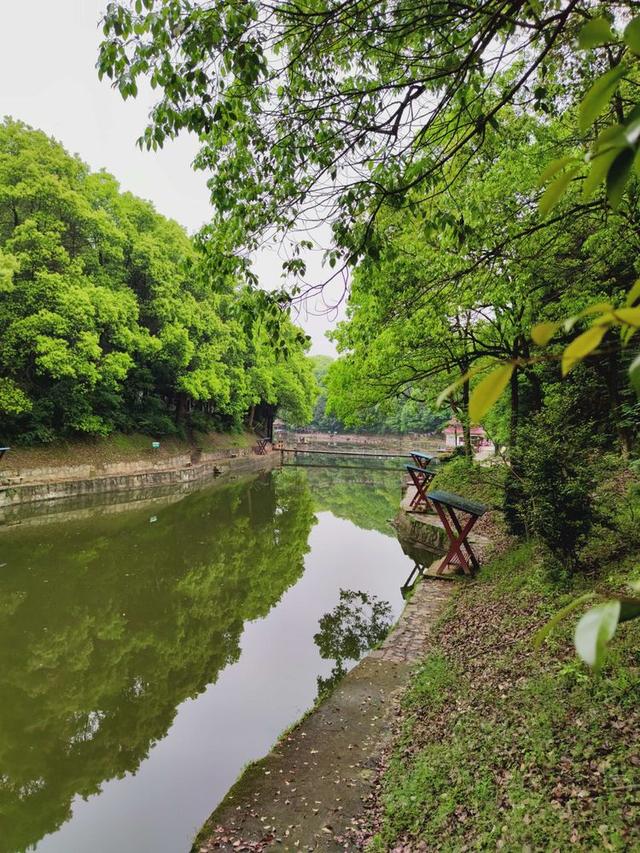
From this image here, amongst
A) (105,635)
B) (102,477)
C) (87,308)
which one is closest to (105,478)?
(102,477)

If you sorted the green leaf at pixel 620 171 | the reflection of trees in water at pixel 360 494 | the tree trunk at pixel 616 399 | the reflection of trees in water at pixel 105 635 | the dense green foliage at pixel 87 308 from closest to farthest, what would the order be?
the green leaf at pixel 620 171, the reflection of trees in water at pixel 105 635, the tree trunk at pixel 616 399, the dense green foliage at pixel 87 308, the reflection of trees in water at pixel 360 494

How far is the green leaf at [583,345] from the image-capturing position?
56 cm

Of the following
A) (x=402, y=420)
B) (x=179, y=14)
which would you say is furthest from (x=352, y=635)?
(x=402, y=420)

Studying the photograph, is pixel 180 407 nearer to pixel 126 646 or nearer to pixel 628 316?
pixel 126 646

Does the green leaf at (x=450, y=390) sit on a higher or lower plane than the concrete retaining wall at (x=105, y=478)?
higher

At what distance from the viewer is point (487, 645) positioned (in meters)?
5.12

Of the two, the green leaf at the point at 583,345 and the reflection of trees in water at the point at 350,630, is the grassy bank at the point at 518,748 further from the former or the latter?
the green leaf at the point at 583,345

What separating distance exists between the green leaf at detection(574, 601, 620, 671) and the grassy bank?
241 centimetres

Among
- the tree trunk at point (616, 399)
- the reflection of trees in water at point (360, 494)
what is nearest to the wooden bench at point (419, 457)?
the reflection of trees in water at point (360, 494)

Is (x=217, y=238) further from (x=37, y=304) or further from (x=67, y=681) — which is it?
(x=37, y=304)

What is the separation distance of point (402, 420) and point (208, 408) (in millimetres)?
31905

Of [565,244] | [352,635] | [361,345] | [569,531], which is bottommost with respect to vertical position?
[352,635]

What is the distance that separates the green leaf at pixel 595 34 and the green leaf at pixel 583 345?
0.52 m

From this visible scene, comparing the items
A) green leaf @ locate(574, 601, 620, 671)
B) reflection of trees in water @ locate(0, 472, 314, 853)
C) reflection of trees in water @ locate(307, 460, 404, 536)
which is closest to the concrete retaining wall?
reflection of trees in water @ locate(0, 472, 314, 853)
